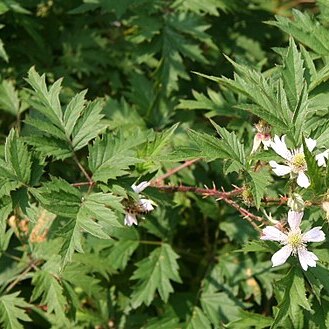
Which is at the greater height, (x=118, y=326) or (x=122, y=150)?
(x=122, y=150)

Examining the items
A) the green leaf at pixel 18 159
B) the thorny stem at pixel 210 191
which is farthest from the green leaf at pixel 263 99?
the green leaf at pixel 18 159

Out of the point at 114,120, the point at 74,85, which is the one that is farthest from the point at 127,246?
A: the point at 74,85

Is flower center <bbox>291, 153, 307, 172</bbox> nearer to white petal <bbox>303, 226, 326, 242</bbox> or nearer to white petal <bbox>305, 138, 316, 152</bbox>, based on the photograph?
white petal <bbox>305, 138, 316, 152</bbox>

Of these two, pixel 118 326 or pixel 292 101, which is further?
pixel 118 326

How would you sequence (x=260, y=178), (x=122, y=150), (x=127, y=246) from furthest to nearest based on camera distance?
1. (x=127, y=246)
2. (x=122, y=150)
3. (x=260, y=178)

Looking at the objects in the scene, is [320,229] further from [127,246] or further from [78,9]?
[78,9]

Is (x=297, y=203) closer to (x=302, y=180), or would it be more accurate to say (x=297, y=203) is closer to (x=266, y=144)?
(x=302, y=180)
